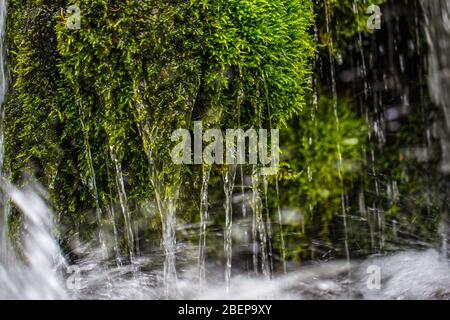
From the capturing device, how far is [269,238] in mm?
3375

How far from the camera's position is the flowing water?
267cm

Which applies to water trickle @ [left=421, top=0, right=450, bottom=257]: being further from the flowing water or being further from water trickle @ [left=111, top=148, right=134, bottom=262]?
water trickle @ [left=111, top=148, right=134, bottom=262]

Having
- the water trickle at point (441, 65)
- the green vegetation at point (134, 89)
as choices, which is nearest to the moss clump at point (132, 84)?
the green vegetation at point (134, 89)

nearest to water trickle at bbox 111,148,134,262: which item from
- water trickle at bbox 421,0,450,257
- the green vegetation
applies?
the green vegetation

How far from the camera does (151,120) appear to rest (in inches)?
89.9

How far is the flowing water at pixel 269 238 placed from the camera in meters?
2.67

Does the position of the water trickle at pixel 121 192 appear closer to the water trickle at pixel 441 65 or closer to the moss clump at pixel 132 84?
the moss clump at pixel 132 84

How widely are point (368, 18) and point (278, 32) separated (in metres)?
1.21

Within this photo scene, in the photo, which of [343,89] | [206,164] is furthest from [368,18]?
[206,164]

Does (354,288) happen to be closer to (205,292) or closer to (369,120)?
(205,292)

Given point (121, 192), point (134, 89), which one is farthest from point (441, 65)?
point (121, 192)

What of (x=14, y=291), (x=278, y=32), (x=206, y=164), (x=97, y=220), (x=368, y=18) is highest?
(x=368, y=18)

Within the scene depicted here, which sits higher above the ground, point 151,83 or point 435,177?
point 151,83

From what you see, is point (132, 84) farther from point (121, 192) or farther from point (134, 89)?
point (121, 192)
